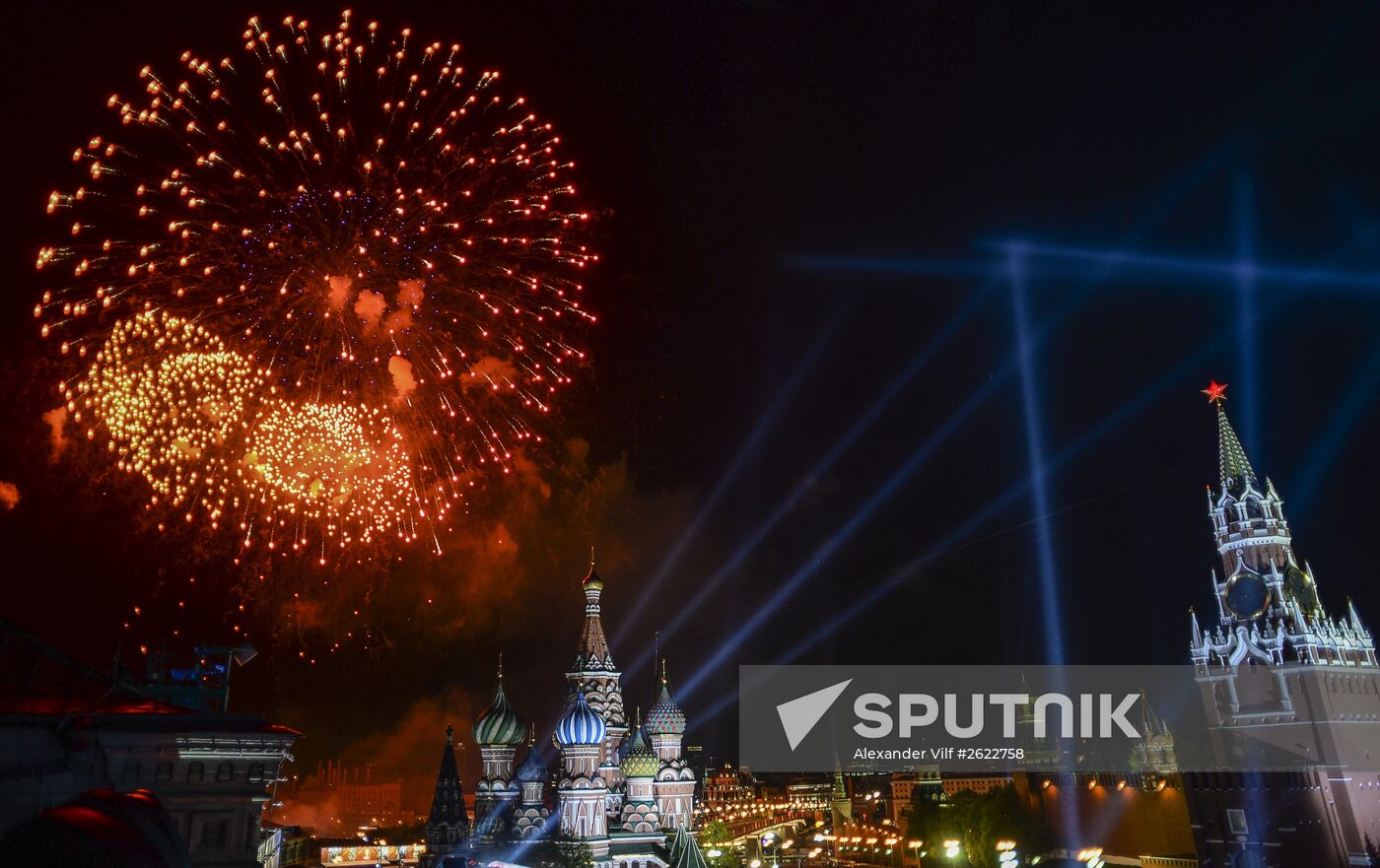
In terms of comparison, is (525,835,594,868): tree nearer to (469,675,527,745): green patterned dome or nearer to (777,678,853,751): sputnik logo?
(469,675,527,745): green patterned dome

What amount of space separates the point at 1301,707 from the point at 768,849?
4018 cm

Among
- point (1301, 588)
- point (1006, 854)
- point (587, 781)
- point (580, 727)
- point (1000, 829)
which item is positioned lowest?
point (1006, 854)

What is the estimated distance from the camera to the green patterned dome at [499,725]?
51344mm

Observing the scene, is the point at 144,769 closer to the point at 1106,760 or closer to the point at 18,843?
the point at 18,843

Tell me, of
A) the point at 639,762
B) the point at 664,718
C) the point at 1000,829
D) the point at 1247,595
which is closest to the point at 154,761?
the point at 639,762

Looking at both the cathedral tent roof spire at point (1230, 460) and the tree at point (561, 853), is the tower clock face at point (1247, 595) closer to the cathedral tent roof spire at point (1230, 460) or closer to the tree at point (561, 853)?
the cathedral tent roof spire at point (1230, 460)

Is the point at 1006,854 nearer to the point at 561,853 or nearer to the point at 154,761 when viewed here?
the point at 561,853

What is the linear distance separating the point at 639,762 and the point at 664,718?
4924mm

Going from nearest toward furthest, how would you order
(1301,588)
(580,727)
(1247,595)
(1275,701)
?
(580,727) < (1275,701) < (1301,588) < (1247,595)

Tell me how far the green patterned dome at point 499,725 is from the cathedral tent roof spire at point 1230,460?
46760 millimetres

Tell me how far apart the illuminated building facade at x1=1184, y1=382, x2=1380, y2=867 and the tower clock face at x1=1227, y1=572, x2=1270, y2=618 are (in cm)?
7

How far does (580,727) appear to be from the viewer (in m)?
47.7

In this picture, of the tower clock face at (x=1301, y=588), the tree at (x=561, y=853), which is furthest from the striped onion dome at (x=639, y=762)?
the tower clock face at (x=1301, y=588)

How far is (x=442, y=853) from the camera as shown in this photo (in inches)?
1779
